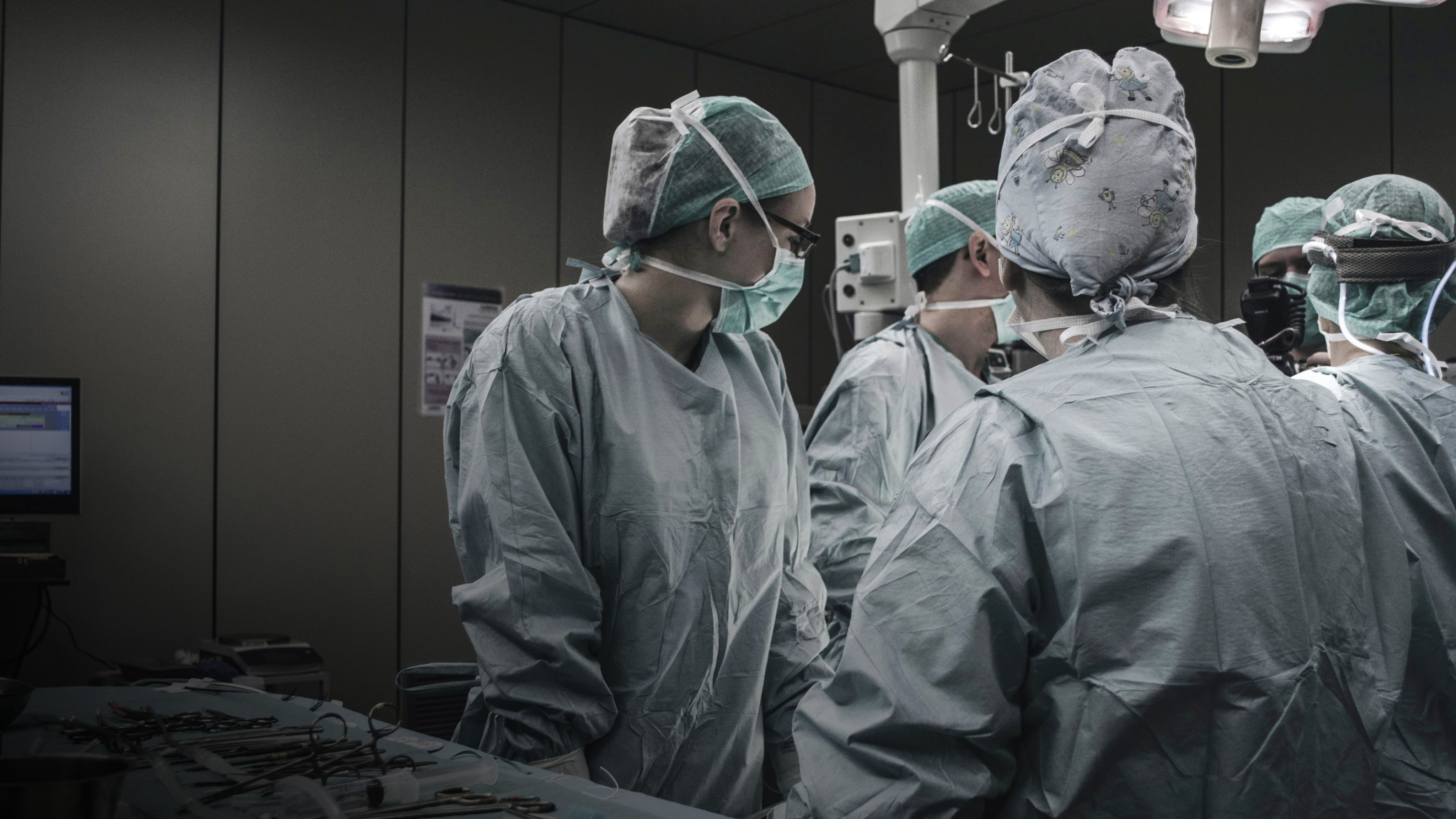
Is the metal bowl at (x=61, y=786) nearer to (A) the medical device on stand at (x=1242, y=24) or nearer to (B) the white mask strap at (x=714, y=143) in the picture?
(B) the white mask strap at (x=714, y=143)

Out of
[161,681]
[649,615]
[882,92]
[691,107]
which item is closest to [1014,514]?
[649,615]

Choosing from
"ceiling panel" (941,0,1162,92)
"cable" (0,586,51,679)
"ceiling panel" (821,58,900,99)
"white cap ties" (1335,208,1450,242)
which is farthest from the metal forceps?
"ceiling panel" (821,58,900,99)

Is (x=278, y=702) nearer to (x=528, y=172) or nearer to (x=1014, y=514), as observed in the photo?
(x=1014, y=514)

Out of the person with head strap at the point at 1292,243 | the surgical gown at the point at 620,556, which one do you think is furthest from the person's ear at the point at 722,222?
the person with head strap at the point at 1292,243

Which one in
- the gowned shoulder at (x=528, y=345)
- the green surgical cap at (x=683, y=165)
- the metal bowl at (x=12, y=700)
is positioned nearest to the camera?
the metal bowl at (x=12, y=700)

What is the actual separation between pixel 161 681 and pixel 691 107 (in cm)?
128

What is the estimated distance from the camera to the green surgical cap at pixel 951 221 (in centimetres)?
237

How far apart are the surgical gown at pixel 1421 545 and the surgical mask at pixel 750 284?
83cm

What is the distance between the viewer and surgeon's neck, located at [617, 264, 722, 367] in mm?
1723

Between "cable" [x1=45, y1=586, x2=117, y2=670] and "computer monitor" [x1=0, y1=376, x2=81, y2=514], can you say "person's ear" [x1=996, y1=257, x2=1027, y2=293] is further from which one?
"cable" [x1=45, y1=586, x2=117, y2=670]

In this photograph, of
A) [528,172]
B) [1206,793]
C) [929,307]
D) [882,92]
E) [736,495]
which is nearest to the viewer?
[1206,793]

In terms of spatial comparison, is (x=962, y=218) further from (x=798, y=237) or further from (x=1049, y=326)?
(x=1049, y=326)

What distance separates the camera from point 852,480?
219 centimetres

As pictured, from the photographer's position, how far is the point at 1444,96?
4047 millimetres
